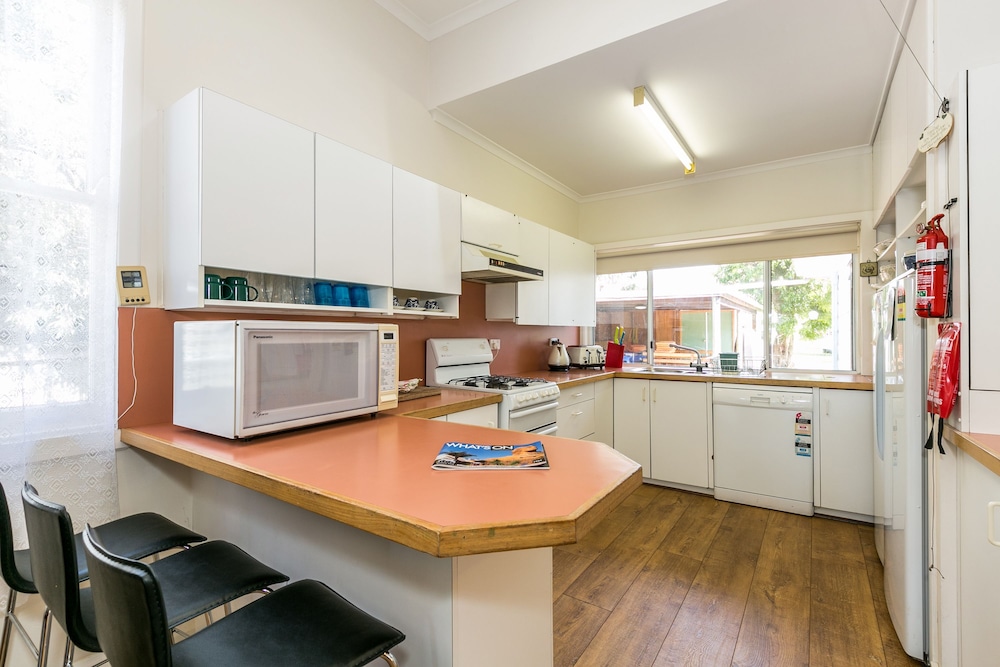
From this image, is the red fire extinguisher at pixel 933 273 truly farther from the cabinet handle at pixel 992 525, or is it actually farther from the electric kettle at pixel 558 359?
the electric kettle at pixel 558 359

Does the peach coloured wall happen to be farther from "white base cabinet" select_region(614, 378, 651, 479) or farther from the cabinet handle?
the cabinet handle

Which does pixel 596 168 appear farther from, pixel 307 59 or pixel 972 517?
pixel 972 517

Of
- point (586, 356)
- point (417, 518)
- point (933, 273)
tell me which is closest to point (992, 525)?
point (933, 273)

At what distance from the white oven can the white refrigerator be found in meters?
1.60

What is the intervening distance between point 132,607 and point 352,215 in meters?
1.66

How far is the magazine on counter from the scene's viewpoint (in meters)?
1.15

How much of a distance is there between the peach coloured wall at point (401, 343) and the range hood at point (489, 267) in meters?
0.34

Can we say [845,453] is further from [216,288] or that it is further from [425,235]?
[216,288]

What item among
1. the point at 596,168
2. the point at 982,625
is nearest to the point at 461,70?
the point at 596,168

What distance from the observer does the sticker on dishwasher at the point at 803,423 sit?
312cm

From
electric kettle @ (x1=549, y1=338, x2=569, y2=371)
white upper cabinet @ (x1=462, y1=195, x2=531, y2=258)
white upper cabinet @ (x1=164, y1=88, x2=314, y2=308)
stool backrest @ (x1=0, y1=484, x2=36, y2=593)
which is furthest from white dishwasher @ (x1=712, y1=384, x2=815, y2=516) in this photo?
stool backrest @ (x1=0, y1=484, x2=36, y2=593)

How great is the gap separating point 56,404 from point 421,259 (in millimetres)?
1522

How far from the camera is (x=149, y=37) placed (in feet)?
5.50

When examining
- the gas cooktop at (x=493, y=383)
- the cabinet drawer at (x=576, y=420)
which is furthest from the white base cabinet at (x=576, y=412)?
the gas cooktop at (x=493, y=383)
